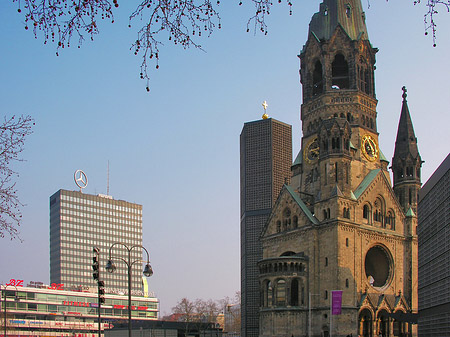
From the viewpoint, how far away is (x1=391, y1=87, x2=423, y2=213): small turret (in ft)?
273

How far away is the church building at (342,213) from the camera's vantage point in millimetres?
71562

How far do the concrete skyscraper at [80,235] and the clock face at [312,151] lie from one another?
104 m

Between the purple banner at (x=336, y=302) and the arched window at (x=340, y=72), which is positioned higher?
the arched window at (x=340, y=72)

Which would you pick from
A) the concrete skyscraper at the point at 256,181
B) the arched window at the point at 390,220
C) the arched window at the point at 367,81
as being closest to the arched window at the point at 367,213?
the arched window at the point at 390,220

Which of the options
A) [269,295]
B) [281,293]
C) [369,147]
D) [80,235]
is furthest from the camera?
[80,235]

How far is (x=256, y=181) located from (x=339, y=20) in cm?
6840

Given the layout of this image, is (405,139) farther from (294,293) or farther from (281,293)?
(281,293)

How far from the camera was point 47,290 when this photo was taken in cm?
13725

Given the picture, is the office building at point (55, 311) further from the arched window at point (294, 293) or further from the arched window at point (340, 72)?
the arched window at point (340, 72)

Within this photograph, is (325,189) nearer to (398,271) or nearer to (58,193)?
(398,271)

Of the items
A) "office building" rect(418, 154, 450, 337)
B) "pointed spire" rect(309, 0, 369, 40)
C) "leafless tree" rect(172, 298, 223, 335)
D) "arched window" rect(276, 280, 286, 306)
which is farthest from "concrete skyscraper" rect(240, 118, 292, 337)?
"office building" rect(418, 154, 450, 337)

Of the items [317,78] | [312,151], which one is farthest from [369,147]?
[317,78]

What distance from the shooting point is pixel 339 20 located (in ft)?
277

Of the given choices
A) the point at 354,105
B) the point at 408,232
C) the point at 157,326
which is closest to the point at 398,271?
the point at 408,232
